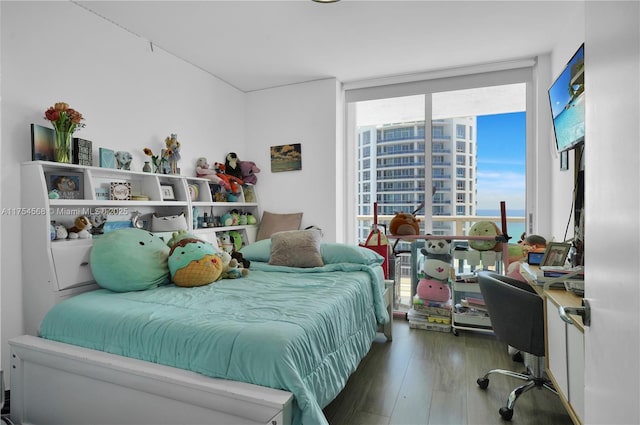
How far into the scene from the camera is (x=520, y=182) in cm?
348

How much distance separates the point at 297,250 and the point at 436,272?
1380 mm

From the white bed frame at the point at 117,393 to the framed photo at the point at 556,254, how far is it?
1754 millimetres

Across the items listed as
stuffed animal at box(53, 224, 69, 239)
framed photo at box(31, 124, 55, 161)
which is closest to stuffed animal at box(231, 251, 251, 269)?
stuffed animal at box(53, 224, 69, 239)

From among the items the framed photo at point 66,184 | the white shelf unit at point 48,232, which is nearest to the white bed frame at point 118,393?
the white shelf unit at point 48,232

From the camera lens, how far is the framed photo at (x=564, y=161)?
105 inches

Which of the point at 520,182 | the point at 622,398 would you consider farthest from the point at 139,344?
the point at 520,182

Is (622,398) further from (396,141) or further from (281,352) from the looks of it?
(396,141)

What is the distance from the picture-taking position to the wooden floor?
1.81 metres

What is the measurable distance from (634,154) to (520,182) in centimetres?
329

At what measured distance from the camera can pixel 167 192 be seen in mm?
2955

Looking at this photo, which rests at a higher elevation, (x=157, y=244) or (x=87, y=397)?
(x=157, y=244)

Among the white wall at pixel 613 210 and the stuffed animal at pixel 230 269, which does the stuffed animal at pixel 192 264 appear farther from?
the white wall at pixel 613 210

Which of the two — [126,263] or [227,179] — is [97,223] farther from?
[227,179]

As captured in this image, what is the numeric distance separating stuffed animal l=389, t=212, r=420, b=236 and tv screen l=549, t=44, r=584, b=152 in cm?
139
